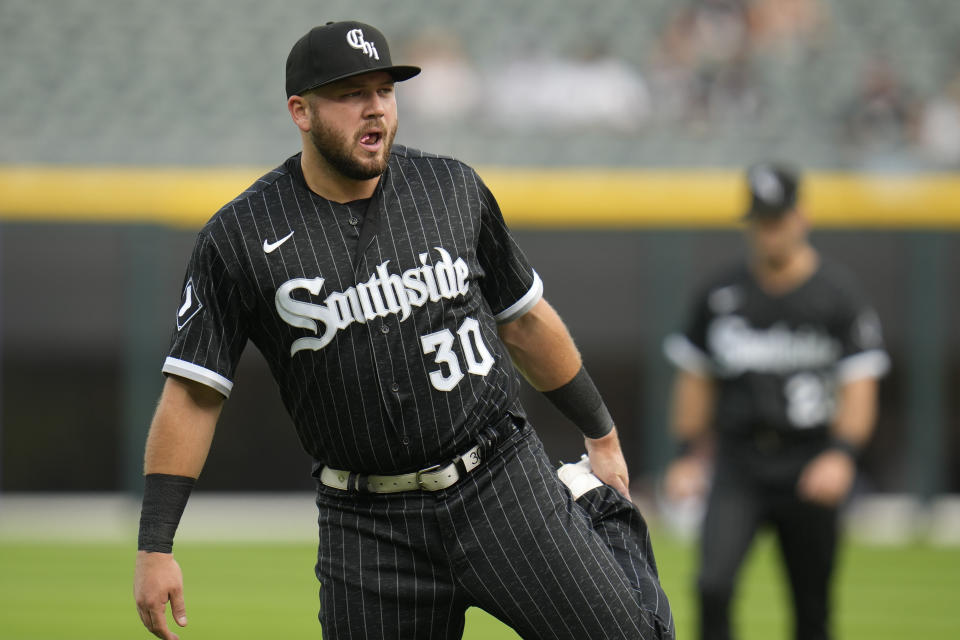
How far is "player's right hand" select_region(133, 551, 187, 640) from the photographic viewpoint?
127 inches

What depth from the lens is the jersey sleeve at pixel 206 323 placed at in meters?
3.28

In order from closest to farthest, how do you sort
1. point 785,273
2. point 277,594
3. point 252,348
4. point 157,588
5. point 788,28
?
point 157,588
point 785,273
point 277,594
point 252,348
point 788,28

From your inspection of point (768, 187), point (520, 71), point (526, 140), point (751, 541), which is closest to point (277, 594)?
point (751, 541)

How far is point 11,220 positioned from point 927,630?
28.2 feet

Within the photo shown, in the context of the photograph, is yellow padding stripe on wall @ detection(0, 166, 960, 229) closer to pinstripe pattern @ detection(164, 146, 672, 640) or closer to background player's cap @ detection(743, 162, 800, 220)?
background player's cap @ detection(743, 162, 800, 220)

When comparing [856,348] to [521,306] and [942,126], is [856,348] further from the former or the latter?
[942,126]

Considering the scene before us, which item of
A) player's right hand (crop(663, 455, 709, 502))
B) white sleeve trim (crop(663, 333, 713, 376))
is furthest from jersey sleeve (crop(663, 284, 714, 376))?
player's right hand (crop(663, 455, 709, 502))

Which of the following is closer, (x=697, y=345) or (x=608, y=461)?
(x=608, y=461)

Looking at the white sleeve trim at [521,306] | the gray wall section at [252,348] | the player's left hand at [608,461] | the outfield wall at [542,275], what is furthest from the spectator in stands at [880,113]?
the white sleeve trim at [521,306]

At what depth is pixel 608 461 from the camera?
12.7 ft

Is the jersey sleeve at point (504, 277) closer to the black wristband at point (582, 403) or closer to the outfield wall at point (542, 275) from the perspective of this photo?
the black wristband at point (582, 403)

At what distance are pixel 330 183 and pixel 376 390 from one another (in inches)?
21.3

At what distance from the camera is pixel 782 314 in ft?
19.1

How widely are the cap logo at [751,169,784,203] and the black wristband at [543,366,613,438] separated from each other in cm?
211
